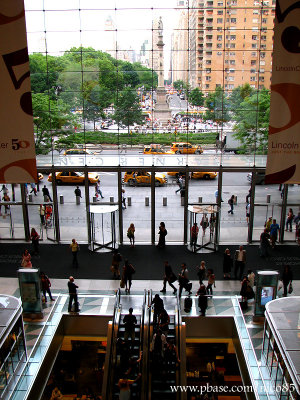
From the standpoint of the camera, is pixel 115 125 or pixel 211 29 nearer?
pixel 211 29

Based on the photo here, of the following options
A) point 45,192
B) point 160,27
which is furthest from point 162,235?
point 160,27

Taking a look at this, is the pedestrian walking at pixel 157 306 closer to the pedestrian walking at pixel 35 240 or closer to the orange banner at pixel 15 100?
the orange banner at pixel 15 100

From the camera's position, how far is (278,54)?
10734 millimetres

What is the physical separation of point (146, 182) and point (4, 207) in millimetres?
5931

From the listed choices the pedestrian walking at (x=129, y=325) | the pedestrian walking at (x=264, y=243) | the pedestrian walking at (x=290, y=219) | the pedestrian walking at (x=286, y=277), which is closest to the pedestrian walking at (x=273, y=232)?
the pedestrian walking at (x=264, y=243)

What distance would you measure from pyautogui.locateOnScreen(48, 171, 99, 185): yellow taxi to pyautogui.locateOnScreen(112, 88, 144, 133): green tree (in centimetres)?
263

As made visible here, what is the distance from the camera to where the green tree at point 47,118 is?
16.3 meters

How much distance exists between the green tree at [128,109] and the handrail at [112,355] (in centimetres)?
739

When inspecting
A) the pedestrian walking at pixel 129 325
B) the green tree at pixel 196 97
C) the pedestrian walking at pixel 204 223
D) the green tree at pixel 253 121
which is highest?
the green tree at pixel 196 97

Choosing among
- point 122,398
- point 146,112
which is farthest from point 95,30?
point 122,398

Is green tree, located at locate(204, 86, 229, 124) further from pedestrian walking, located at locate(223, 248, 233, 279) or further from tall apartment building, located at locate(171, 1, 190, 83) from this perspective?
pedestrian walking, located at locate(223, 248, 233, 279)

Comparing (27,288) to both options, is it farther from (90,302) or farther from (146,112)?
(146,112)

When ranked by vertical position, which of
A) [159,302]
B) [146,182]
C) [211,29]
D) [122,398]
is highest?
[211,29]

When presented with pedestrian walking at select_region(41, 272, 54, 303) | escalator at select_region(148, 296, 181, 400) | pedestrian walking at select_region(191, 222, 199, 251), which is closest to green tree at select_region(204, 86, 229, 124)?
pedestrian walking at select_region(191, 222, 199, 251)
